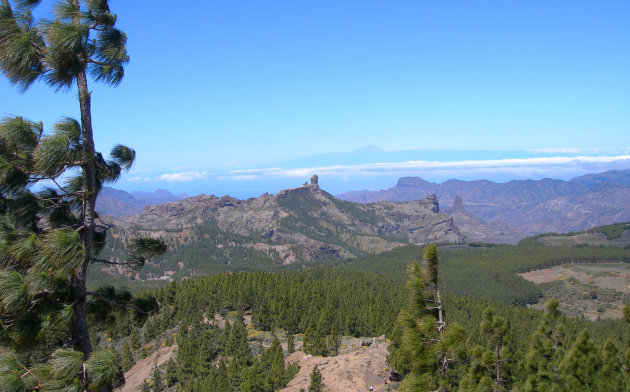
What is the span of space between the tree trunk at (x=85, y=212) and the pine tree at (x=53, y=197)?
24mm

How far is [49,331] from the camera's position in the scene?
9305 mm

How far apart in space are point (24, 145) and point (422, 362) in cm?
1365

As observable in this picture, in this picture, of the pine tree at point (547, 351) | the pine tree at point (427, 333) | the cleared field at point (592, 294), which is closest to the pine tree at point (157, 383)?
the pine tree at point (547, 351)

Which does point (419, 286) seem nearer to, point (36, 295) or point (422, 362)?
point (422, 362)

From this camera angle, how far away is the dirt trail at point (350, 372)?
37.0m

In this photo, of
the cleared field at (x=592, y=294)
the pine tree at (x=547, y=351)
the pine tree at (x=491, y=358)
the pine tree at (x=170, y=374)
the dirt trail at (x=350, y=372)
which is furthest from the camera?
the cleared field at (x=592, y=294)

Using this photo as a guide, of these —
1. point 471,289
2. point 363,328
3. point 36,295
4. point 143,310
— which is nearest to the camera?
point 36,295

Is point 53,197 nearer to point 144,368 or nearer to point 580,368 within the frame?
point 580,368

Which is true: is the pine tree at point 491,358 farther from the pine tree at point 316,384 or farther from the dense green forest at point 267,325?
the pine tree at point 316,384

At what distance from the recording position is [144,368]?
199 feet

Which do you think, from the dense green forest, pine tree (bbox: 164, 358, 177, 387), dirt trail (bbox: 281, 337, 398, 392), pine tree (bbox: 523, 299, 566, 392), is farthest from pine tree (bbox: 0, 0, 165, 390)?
pine tree (bbox: 164, 358, 177, 387)

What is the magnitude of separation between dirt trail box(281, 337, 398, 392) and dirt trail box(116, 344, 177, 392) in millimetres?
22896

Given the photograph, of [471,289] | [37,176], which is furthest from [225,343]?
[471,289]

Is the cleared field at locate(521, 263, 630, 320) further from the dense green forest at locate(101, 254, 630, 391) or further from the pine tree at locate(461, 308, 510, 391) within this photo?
the pine tree at locate(461, 308, 510, 391)
